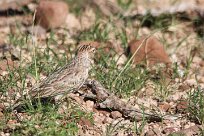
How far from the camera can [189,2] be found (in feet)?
36.0

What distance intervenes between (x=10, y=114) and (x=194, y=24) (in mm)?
4264

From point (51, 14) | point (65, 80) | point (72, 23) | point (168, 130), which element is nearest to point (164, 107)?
point (168, 130)

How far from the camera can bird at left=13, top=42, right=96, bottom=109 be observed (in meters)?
6.95

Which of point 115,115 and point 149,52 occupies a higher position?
point 149,52

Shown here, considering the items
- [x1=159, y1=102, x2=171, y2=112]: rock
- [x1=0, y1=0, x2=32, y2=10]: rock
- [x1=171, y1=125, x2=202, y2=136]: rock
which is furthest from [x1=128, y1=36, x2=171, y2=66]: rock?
[x1=0, y1=0, x2=32, y2=10]: rock

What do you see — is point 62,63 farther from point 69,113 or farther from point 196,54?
point 196,54

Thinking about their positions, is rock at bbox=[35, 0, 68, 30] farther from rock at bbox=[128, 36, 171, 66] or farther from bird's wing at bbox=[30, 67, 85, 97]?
bird's wing at bbox=[30, 67, 85, 97]

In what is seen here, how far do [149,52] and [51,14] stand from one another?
1845mm

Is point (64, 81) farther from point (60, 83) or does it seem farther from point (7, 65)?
point (7, 65)

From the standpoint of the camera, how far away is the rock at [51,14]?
9867mm

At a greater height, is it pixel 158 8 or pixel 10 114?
pixel 158 8

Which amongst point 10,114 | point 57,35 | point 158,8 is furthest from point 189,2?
point 10,114

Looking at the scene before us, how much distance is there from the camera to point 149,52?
8.80m

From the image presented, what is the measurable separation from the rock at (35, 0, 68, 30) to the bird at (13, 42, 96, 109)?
2.49 meters
